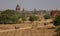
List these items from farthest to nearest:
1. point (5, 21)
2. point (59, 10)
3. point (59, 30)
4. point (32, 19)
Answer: point (59, 10)
point (32, 19)
point (5, 21)
point (59, 30)

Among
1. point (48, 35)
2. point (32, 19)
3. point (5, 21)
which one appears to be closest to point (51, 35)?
point (48, 35)

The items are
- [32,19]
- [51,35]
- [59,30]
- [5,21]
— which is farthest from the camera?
[32,19]

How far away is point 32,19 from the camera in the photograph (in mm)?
61500

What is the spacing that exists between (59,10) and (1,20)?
1610 inches

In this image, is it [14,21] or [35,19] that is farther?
[35,19]

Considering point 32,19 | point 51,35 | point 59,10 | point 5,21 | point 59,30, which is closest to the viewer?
Result: point 51,35

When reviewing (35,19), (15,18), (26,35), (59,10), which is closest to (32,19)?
(35,19)

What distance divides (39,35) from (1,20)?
27305 millimetres

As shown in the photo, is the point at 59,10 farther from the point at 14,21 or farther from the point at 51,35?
the point at 51,35

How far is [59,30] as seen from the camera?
1172 inches

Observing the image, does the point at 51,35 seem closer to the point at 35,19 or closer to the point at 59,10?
the point at 35,19

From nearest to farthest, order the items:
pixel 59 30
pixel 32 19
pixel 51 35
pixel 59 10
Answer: pixel 51 35 < pixel 59 30 < pixel 32 19 < pixel 59 10

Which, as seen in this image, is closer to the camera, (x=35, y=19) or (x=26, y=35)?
→ (x=26, y=35)

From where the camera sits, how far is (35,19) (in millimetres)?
63406
